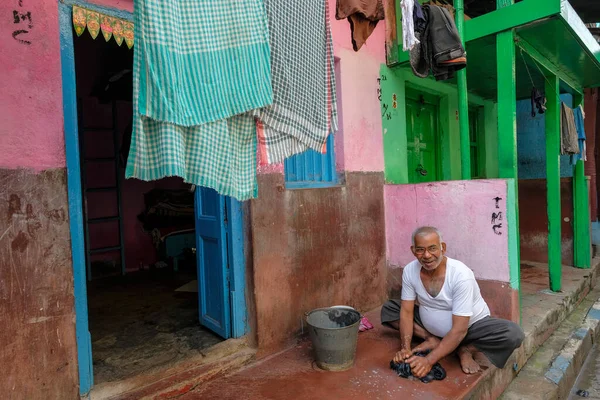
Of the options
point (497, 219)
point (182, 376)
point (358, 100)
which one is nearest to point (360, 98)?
point (358, 100)

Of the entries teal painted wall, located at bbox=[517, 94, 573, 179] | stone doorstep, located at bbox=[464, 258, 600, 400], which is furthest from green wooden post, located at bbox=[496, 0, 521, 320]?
teal painted wall, located at bbox=[517, 94, 573, 179]

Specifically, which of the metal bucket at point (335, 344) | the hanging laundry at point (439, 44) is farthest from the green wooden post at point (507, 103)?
the metal bucket at point (335, 344)

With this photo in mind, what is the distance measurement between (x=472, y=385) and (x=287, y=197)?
2.22 metres

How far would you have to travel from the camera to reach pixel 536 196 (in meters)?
7.53

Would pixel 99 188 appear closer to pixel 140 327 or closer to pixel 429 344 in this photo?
pixel 140 327

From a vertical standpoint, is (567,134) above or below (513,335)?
above

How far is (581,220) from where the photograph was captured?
6.89 metres

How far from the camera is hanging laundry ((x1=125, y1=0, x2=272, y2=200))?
193 centimetres

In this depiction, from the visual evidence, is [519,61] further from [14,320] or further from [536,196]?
[14,320]

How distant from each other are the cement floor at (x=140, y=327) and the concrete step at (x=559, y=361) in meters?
2.86

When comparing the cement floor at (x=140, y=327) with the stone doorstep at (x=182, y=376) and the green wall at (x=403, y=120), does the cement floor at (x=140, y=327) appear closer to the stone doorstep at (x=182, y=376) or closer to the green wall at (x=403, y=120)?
the stone doorstep at (x=182, y=376)

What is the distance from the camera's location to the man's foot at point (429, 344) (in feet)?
11.3

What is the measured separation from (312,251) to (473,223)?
67.2 inches

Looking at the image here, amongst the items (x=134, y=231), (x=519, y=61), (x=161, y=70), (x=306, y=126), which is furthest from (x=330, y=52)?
(x=134, y=231)
